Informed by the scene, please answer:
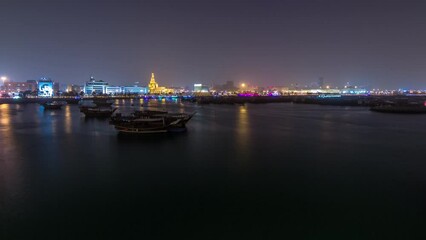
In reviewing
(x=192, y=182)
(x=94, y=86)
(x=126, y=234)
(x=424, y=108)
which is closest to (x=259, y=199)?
(x=192, y=182)

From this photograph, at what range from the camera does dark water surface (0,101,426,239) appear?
7.04m

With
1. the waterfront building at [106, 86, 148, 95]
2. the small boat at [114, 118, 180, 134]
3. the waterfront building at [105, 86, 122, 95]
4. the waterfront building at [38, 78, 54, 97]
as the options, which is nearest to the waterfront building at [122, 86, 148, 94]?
the waterfront building at [106, 86, 148, 95]

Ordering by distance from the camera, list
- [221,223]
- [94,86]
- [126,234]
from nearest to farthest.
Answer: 1. [126,234]
2. [221,223]
3. [94,86]

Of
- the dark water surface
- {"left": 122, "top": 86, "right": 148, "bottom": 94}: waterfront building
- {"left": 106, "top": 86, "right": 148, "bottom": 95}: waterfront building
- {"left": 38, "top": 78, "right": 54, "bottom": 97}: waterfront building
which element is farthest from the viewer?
{"left": 122, "top": 86, "right": 148, "bottom": 94}: waterfront building

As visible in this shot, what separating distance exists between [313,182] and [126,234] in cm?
558

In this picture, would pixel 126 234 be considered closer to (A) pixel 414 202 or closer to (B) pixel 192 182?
(B) pixel 192 182

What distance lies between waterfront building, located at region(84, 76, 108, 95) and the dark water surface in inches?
4623

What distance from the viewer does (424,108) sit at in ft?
134

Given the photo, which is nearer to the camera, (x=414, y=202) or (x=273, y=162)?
(x=414, y=202)

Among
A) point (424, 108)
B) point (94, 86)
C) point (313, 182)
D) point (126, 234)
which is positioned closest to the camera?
point (126, 234)

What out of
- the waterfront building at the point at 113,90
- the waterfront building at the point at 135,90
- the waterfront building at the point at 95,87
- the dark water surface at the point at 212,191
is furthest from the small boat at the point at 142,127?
the waterfront building at the point at 135,90

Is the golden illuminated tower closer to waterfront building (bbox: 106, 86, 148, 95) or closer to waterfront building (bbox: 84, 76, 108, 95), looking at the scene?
waterfront building (bbox: 106, 86, 148, 95)

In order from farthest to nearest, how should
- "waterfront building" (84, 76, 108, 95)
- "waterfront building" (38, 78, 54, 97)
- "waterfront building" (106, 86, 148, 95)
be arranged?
1. "waterfront building" (106, 86, 148, 95)
2. "waterfront building" (84, 76, 108, 95)
3. "waterfront building" (38, 78, 54, 97)

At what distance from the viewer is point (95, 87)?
130 m
